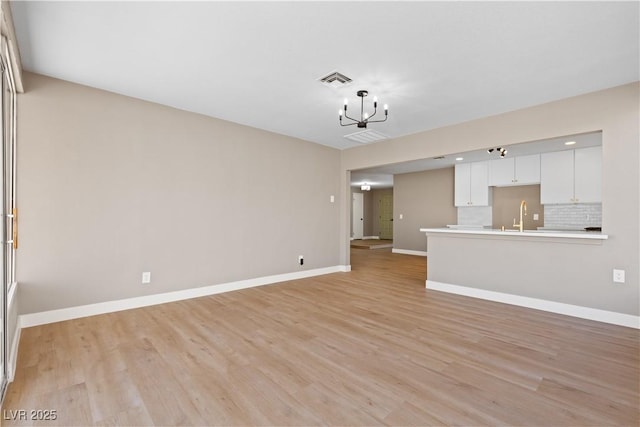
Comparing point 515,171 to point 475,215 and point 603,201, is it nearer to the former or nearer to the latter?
point 475,215

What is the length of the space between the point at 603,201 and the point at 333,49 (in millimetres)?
3342

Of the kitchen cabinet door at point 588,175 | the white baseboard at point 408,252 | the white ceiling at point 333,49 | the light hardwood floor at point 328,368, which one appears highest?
the white ceiling at point 333,49

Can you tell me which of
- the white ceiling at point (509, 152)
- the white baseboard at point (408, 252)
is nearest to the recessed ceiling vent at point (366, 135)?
the white ceiling at point (509, 152)

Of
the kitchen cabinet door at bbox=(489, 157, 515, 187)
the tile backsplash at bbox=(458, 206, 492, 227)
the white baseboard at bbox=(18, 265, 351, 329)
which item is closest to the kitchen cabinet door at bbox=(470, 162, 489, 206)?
the kitchen cabinet door at bbox=(489, 157, 515, 187)

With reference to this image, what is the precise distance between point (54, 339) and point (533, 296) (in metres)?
5.07

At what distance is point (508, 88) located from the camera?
129 inches

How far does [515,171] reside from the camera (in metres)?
6.58

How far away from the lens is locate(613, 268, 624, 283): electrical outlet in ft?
10.6

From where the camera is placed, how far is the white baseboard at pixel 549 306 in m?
3.19

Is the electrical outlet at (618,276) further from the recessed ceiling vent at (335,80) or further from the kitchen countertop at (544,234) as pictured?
the recessed ceiling vent at (335,80)

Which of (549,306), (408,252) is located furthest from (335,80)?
(408,252)

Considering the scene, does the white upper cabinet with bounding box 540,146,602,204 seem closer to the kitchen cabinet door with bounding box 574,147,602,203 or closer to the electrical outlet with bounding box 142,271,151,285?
the kitchen cabinet door with bounding box 574,147,602,203

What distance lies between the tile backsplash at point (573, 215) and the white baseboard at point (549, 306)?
3.28m

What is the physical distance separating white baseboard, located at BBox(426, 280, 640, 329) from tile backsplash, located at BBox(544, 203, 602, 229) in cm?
328
